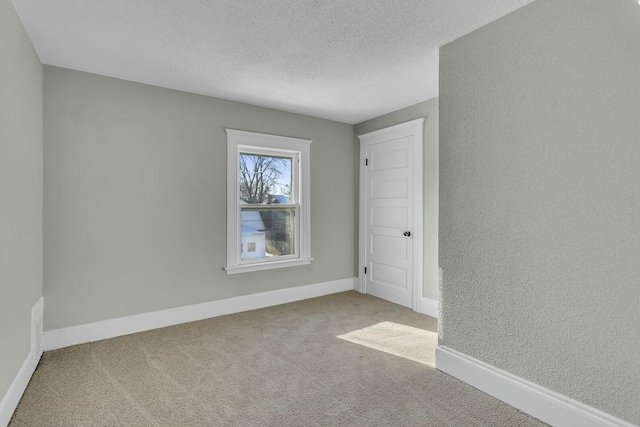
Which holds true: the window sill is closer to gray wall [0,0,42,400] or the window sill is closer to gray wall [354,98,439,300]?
gray wall [354,98,439,300]

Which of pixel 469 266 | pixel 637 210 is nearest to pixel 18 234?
pixel 469 266

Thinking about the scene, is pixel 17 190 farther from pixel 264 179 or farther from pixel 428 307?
pixel 428 307

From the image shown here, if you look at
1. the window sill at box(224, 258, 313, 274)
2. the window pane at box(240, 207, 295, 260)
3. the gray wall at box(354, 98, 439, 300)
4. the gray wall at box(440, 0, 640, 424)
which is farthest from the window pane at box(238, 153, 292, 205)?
the gray wall at box(440, 0, 640, 424)

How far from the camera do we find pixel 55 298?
2.80 meters

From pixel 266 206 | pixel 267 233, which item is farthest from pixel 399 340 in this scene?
pixel 266 206

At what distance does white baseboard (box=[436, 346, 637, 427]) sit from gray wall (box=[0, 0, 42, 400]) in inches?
108

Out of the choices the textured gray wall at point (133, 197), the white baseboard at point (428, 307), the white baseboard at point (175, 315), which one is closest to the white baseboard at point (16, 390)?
the white baseboard at point (175, 315)

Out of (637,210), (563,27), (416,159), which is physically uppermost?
(563,27)

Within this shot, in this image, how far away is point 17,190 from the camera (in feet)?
6.68

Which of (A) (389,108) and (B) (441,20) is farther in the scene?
(A) (389,108)

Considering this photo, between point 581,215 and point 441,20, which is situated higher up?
point 441,20

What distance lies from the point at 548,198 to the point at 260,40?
2.18 meters

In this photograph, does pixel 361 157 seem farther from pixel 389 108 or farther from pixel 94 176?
A: pixel 94 176

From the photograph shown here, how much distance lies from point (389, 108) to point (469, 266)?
238 cm
